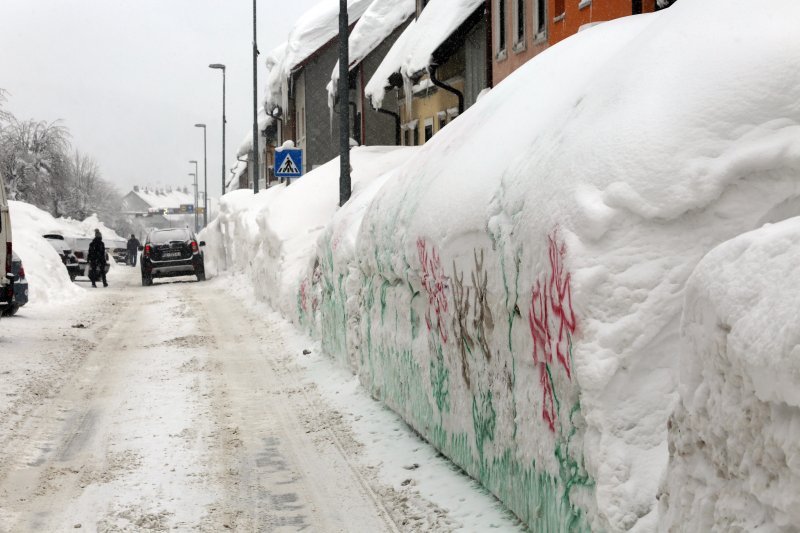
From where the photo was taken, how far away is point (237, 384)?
10594 mm

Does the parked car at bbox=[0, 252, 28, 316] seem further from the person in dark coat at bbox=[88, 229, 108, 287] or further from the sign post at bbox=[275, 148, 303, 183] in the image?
the person in dark coat at bbox=[88, 229, 108, 287]

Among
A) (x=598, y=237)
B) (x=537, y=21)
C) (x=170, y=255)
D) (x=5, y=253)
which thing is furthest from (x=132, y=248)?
(x=598, y=237)

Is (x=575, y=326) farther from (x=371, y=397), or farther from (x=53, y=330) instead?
(x=53, y=330)

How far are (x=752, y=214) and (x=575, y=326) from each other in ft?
2.56

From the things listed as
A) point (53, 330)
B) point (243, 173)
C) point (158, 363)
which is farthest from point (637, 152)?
point (243, 173)

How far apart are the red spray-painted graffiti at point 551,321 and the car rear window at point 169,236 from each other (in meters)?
26.7

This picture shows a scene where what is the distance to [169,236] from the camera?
30891mm

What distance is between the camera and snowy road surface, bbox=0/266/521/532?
19.0 feet

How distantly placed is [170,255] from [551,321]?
26594 millimetres

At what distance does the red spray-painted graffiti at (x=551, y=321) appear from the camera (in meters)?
4.32

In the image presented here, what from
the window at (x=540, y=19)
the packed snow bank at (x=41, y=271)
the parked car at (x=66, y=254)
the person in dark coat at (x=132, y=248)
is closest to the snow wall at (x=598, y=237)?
the window at (x=540, y=19)

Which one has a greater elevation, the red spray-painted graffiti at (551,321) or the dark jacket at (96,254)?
the dark jacket at (96,254)

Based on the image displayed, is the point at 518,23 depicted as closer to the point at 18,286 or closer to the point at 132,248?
the point at 18,286

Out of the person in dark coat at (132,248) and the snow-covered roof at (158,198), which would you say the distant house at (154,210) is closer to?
the snow-covered roof at (158,198)
